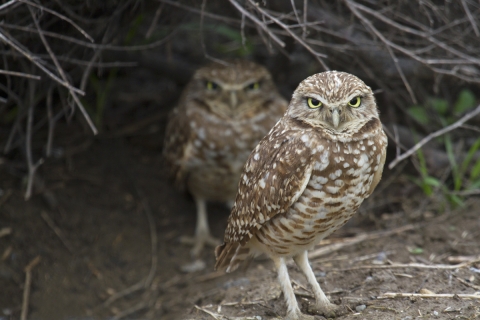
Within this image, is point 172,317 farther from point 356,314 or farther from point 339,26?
point 339,26

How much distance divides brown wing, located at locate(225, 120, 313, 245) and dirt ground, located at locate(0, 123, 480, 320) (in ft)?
1.96

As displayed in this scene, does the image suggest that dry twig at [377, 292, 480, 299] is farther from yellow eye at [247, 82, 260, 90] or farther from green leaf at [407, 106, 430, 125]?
yellow eye at [247, 82, 260, 90]

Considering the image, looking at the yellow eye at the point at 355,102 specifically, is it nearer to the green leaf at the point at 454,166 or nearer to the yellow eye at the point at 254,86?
the green leaf at the point at 454,166

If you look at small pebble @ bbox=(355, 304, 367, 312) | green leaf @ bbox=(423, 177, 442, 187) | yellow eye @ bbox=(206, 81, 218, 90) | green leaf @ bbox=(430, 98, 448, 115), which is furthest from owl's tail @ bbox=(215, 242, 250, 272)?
green leaf @ bbox=(430, 98, 448, 115)

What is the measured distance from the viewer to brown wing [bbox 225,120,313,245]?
2916mm

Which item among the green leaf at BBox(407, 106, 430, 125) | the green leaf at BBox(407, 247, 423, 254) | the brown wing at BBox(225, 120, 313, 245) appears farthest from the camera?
the green leaf at BBox(407, 106, 430, 125)

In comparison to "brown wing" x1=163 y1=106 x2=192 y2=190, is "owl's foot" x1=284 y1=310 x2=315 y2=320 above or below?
below

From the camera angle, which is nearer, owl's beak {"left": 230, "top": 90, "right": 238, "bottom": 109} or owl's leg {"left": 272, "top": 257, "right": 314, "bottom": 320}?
owl's leg {"left": 272, "top": 257, "right": 314, "bottom": 320}

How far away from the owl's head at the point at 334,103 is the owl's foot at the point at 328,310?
107 cm

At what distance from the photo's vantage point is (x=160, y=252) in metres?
5.60

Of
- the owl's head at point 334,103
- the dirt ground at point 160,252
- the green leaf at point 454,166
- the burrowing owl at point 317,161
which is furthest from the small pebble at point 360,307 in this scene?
the green leaf at point 454,166

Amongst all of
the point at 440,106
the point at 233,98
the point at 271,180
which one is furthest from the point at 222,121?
the point at 271,180

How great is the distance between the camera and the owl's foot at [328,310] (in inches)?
129

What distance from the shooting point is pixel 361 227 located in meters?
4.76
